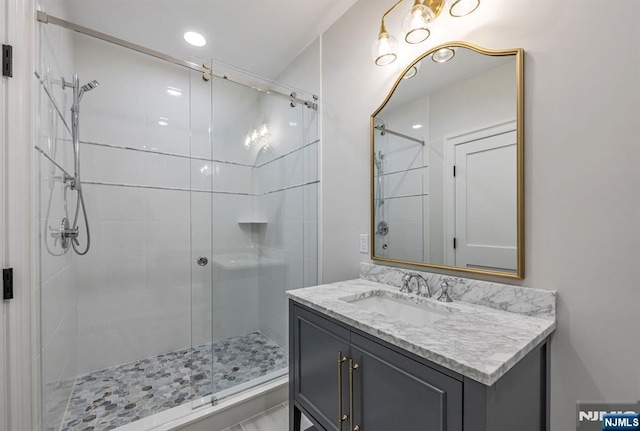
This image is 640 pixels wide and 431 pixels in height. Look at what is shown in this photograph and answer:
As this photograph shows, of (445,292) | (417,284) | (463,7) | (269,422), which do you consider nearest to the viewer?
(463,7)

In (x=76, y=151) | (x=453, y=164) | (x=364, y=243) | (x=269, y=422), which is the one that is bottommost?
(x=269, y=422)

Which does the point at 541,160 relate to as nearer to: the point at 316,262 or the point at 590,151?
the point at 590,151

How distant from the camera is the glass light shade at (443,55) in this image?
4.25 feet

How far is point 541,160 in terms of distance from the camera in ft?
3.40

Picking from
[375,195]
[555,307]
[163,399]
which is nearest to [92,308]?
[163,399]

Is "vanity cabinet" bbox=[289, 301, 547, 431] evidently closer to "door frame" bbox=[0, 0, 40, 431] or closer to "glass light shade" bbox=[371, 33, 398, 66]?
"door frame" bbox=[0, 0, 40, 431]

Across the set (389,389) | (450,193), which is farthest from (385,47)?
(389,389)

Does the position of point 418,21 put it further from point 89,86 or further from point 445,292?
point 89,86

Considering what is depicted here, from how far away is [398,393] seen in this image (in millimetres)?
873

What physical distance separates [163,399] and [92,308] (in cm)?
99

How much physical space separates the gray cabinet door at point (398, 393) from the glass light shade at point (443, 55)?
1.34 meters

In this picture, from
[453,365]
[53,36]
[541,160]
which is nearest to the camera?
[453,365]

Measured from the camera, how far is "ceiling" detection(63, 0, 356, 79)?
183 centimetres

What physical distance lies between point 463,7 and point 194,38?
1.99 meters
